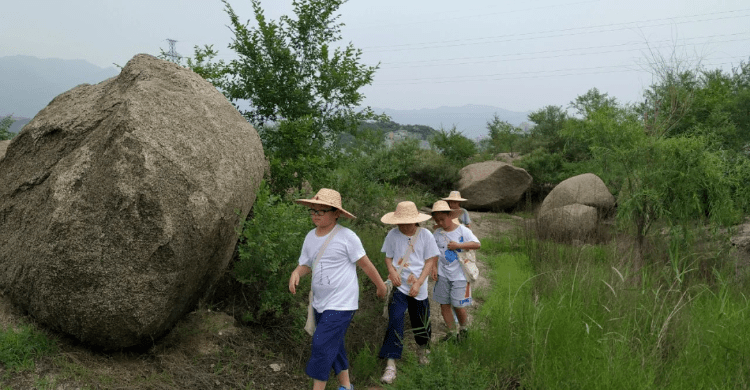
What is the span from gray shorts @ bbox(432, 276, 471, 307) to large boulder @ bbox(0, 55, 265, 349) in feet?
6.67

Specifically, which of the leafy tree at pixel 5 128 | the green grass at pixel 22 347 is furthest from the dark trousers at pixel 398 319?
the leafy tree at pixel 5 128

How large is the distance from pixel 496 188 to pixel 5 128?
14.9 meters

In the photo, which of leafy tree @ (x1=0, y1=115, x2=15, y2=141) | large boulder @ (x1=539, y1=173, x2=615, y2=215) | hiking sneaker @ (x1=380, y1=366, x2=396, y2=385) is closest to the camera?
hiking sneaker @ (x1=380, y1=366, x2=396, y2=385)

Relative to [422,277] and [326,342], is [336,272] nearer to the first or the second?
[326,342]

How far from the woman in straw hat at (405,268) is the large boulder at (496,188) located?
12.0 meters

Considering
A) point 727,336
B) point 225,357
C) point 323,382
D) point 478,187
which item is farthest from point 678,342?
point 478,187

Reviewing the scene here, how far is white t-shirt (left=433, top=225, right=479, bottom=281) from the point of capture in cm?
544

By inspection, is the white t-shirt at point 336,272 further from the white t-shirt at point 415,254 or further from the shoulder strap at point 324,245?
the white t-shirt at point 415,254

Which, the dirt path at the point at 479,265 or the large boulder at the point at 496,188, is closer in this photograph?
the dirt path at the point at 479,265

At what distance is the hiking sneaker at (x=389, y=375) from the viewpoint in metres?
4.81

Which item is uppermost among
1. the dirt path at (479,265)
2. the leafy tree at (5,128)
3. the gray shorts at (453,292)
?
the leafy tree at (5,128)

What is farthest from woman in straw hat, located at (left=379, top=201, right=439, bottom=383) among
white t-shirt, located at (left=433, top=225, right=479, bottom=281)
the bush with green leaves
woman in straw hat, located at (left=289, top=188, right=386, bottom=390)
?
the bush with green leaves

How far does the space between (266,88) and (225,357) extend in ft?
14.4

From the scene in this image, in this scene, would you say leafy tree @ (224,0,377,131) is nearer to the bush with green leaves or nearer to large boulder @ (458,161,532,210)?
the bush with green leaves
